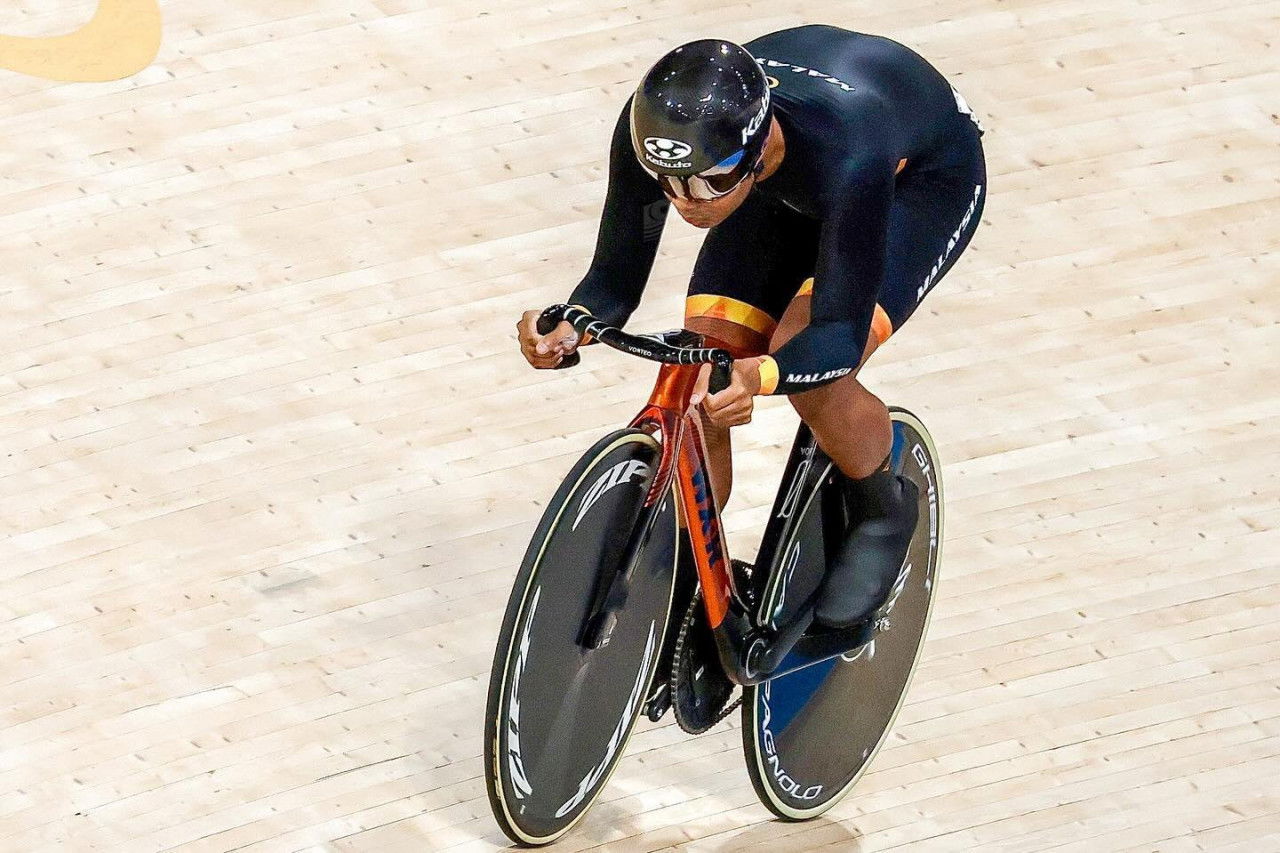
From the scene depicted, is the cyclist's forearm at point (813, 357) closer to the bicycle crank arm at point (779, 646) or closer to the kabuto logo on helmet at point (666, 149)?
the kabuto logo on helmet at point (666, 149)

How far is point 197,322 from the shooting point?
5398 millimetres

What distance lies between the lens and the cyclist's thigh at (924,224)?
12.3 ft

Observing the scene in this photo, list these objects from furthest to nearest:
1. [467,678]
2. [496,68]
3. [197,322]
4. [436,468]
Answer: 1. [496,68]
2. [197,322]
3. [436,468]
4. [467,678]

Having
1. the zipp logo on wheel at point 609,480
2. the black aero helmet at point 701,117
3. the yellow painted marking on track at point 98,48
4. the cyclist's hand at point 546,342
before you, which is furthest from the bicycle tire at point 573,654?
the yellow painted marking on track at point 98,48

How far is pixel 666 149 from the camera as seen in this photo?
3.17 m

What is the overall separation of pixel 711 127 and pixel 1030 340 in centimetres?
256

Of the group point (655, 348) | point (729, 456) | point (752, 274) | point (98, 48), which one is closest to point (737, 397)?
point (655, 348)

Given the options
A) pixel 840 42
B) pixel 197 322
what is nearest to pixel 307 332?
pixel 197 322

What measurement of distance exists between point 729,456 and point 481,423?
1364 millimetres

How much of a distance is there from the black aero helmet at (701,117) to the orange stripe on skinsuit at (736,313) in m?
0.53

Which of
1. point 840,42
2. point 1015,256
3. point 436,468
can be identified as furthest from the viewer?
point 1015,256

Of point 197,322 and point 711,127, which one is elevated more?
point 711,127

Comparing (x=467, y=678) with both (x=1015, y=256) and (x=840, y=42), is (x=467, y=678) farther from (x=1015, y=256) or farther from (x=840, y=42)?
(x=1015, y=256)

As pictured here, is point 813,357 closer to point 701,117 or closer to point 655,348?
point 655,348
